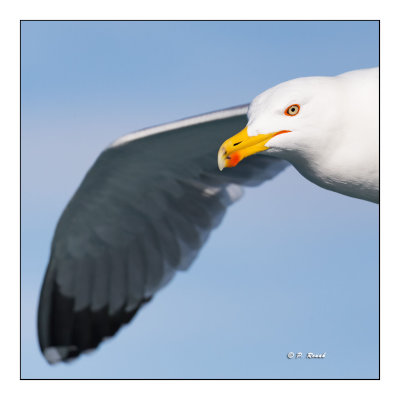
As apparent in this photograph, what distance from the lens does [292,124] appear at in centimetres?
308

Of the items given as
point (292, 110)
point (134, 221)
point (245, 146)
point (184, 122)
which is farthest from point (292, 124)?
point (134, 221)

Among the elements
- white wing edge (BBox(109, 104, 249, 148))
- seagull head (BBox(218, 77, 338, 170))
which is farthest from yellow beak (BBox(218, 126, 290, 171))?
white wing edge (BBox(109, 104, 249, 148))

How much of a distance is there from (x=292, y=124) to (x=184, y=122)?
999mm

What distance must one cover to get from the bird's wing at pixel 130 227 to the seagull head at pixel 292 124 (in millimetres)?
1075

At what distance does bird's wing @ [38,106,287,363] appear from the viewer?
435cm

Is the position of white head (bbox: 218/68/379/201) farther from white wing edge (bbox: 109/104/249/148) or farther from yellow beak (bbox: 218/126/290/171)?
white wing edge (bbox: 109/104/249/148)

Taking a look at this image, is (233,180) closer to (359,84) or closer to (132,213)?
(132,213)

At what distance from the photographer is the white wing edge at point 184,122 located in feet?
12.7

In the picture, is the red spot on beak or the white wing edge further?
the white wing edge

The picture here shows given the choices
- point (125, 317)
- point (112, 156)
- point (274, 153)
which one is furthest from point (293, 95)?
point (125, 317)

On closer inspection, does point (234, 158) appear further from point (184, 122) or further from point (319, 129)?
point (184, 122)

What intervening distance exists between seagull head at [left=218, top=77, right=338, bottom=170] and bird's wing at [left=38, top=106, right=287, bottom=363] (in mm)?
1075

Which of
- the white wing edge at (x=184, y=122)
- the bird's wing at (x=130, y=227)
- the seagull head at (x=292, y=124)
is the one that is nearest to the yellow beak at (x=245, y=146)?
the seagull head at (x=292, y=124)

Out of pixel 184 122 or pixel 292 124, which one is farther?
pixel 184 122
